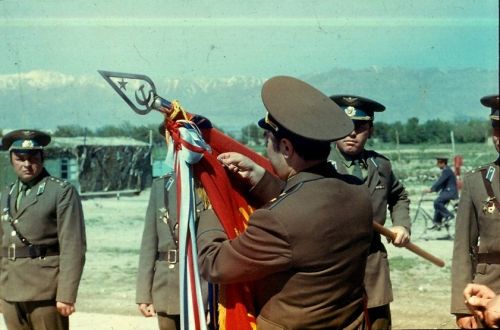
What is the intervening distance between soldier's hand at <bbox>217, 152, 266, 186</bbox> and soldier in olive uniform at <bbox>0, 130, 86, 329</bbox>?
285 centimetres

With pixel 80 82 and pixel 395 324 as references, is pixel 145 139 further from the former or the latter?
pixel 395 324

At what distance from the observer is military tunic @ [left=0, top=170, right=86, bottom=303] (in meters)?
6.62

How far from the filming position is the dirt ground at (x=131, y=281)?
35.0 feet

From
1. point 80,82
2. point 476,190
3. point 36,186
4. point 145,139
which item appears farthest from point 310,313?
point 80,82

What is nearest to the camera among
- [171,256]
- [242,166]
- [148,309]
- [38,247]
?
[242,166]

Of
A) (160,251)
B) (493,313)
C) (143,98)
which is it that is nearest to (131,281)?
(160,251)

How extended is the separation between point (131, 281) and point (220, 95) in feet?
58.7

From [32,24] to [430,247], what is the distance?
32.2 ft

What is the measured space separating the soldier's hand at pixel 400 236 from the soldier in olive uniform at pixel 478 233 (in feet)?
1.60

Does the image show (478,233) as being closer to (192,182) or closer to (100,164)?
(192,182)

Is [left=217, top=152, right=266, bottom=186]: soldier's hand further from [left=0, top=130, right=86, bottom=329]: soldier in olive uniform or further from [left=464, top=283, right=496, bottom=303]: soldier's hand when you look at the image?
[left=0, top=130, right=86, bottom=329]: soldier in olive uniform

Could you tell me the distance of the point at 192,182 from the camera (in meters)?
4.13

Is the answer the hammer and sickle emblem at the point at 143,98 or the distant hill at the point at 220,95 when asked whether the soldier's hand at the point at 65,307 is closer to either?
the hammer and sickle emblem at the point at 143,98

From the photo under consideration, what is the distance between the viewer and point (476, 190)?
5.66m
